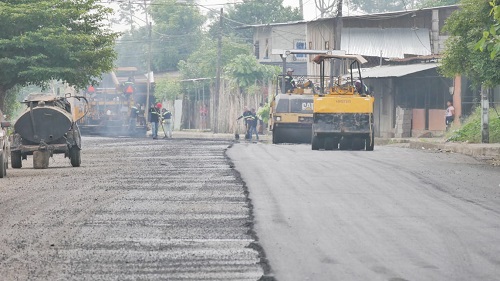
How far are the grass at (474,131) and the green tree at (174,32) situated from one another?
5571 centimetres

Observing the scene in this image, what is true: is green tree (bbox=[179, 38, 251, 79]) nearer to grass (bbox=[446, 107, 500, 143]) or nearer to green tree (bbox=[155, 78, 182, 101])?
green tree (bbox=[155, 78, 182, 101])

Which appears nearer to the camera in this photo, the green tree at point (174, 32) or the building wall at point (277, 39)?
the building wall at point (277, 39)

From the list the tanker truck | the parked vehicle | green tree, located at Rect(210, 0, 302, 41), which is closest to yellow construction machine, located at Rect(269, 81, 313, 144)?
the tanker truck

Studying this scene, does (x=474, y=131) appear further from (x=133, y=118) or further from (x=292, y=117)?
(x=133, y=118)

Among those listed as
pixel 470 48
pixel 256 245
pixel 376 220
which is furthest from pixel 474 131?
pixel 256 245

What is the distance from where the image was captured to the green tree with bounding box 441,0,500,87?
25.3 meters

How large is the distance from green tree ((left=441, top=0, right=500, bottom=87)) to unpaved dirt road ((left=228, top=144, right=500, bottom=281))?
3.85m

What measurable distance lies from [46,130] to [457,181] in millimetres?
10302

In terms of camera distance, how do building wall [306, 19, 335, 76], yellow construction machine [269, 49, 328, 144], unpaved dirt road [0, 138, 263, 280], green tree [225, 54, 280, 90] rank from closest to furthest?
1. unpaved dirt road [0, 138, 263, 280]
2. yellow construction machine [269, 49, 328, 144]
3. building wall [306, 19, 335, 76]
4. green tree [225, 54, 280, 90]

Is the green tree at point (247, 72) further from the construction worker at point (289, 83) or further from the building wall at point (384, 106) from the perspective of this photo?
the construction worker at point (289, 83)

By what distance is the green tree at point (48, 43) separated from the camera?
32125mm

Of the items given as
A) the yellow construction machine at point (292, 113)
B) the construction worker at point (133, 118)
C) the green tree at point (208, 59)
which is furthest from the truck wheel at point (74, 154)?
the green tree at point (208, 59)

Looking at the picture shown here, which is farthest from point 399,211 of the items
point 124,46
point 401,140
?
point 124,46

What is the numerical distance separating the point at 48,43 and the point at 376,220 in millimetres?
21650
